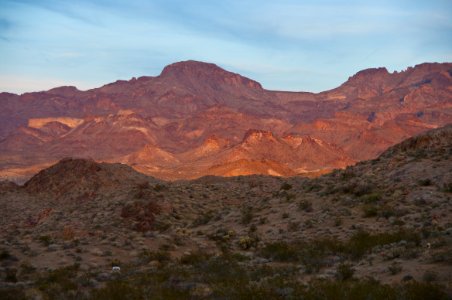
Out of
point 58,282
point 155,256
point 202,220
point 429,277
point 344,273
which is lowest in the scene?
point 202,220

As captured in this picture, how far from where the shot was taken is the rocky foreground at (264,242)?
11656mm

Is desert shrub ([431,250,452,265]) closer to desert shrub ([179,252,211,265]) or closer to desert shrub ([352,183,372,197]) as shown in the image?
desert shrub ([179,252,211,265])

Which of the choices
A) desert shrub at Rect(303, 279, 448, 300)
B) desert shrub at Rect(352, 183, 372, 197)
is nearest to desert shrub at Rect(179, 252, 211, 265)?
desert shrub at Rect(303, 279, 448, 300)

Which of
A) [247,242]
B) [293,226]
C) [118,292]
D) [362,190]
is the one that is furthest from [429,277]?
[362,190]

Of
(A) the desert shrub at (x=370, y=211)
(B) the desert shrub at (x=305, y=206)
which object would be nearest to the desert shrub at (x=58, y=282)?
(B) the desert shrub at (x=305, y=206)

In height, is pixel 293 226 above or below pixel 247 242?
above

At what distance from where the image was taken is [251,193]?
3619 cm

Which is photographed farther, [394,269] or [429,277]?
[394,269]

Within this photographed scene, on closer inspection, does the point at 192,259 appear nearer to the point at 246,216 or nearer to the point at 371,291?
the point at 371,291

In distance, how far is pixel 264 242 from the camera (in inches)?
771

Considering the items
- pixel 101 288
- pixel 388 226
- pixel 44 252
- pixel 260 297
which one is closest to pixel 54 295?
pixel 101 288

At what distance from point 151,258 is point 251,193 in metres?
19.2

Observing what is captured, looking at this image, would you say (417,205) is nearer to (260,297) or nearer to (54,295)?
(260,297)

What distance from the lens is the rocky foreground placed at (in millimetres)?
11656
